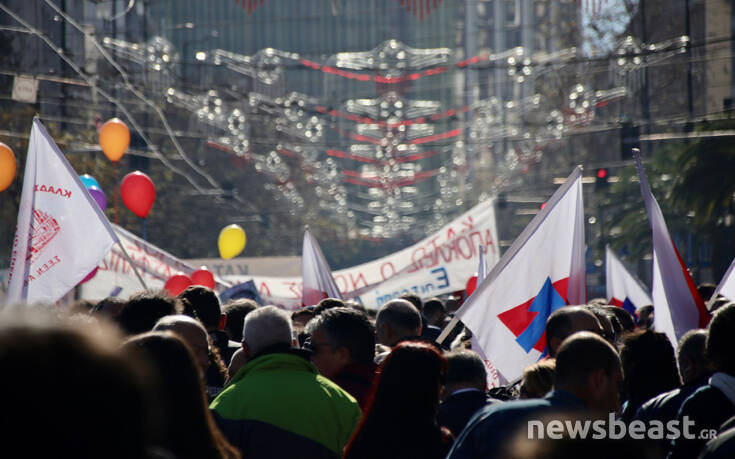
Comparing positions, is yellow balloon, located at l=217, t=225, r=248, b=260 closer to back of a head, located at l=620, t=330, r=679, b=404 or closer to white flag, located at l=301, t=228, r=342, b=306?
white flag, located at l=301, t=228, r=342, b=306

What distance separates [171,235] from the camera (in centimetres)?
4353

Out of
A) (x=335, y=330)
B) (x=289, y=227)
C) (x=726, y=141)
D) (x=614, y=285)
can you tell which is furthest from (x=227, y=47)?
(x=335, y=330)

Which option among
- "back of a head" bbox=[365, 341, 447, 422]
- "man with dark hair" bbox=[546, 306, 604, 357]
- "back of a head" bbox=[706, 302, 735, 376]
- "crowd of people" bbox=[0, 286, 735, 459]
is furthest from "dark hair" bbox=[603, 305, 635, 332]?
"back of a head" bbox=[365, 341, 447, 422]

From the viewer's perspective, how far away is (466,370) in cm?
490

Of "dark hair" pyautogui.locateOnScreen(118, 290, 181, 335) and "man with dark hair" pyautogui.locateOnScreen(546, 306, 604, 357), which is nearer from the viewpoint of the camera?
"man with dark hair" pyautogui.locateOnScreen(546, 306, 604, 357)

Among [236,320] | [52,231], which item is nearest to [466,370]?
[236,320]

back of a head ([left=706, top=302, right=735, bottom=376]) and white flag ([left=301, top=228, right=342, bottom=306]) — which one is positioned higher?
back of a head ([left=706, top=302, right=735, bottom=376])

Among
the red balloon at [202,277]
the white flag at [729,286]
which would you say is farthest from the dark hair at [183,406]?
the red balloon at [202,277]

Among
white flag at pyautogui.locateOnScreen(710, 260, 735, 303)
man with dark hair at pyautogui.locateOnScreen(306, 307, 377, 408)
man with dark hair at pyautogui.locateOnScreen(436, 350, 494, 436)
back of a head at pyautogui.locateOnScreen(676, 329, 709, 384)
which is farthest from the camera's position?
white flag at pyautogui.locateOnScreen(710, 260, 735, 303)

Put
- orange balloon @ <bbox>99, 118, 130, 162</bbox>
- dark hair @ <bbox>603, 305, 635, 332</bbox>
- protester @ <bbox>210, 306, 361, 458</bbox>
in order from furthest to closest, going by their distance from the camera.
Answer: orange balloon @ <bbox>99, 118, 130, 162</bbox>, dark hair @ <bbox>603, 305, 635, 332</bbox>, protester @ <bbox>210, 306, 361, 458</bbox>

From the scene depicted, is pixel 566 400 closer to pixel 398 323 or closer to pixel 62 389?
pixel 62 389

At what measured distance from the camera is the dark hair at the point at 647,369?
5297 mm

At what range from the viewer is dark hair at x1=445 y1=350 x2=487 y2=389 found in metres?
4.90

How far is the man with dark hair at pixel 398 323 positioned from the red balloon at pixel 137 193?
9438 millimetres
